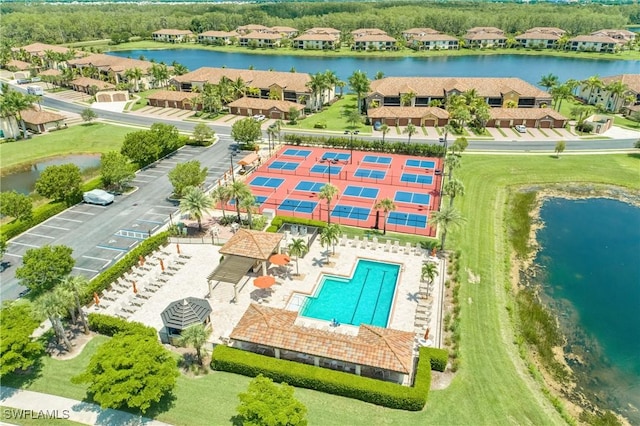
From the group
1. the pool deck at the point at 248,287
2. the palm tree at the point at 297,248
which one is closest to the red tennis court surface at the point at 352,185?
the pool deck at the point at 248,287

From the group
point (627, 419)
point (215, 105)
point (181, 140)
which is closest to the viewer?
point (627, 419)

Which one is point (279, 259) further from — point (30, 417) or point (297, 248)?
point (30, 417)


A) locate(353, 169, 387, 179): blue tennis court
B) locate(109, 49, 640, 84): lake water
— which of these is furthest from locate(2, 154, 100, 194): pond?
locate(109, 49, 640, 84): lake water

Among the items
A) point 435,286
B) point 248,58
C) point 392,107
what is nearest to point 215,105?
point 392,107

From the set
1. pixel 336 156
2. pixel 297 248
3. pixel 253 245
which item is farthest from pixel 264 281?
pixel 336 156

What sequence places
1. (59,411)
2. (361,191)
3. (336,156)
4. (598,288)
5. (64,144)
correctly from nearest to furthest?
(59,411) < (598,288) < (361,191) < (336,156) < (64,144)

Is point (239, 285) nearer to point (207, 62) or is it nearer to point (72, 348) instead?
point (72, 348)
